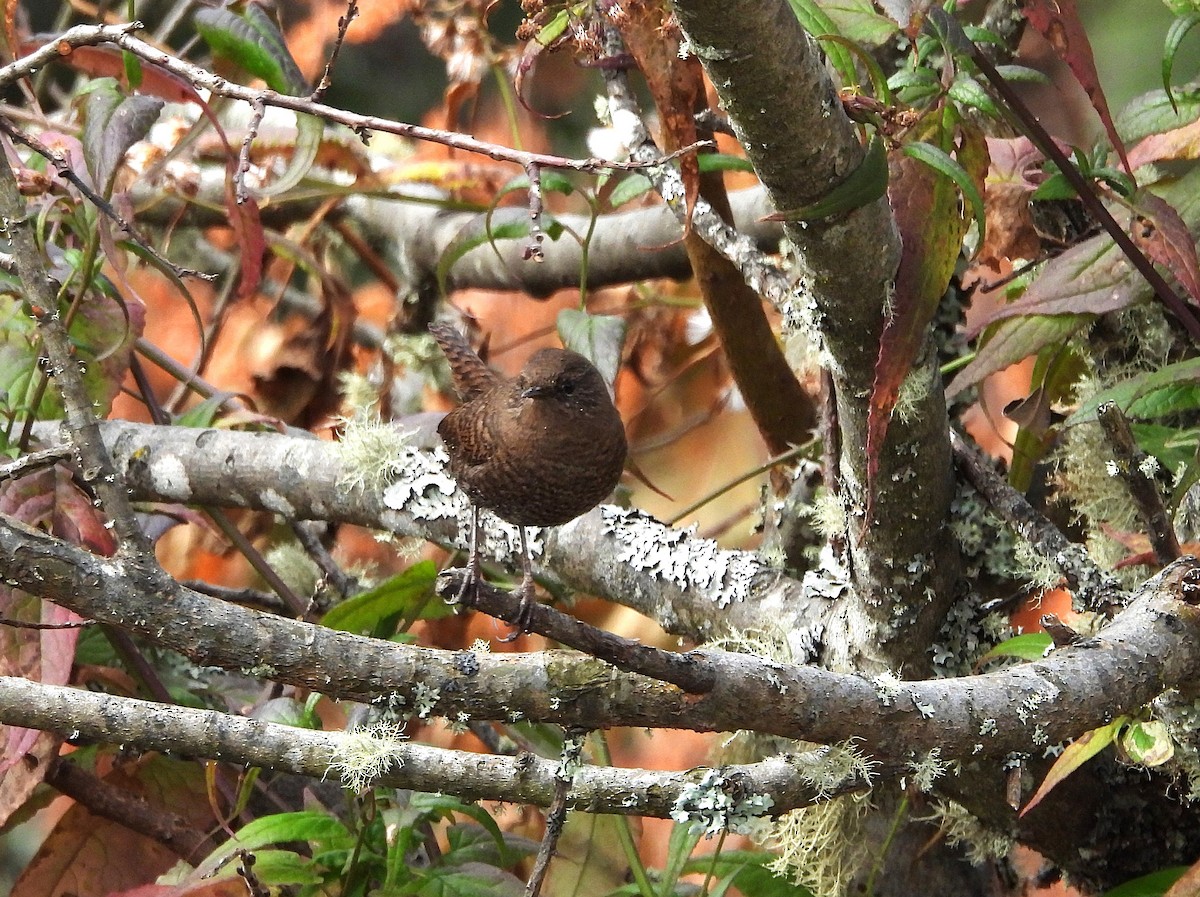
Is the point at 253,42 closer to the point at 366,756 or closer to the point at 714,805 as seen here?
the point at 366,756

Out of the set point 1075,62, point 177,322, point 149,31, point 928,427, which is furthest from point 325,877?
A: point 149,31

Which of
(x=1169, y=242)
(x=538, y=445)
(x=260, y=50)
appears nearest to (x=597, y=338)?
(x=538, y=445)

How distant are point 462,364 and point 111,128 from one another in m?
0.99

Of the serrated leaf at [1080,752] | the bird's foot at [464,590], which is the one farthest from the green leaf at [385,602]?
the serrated leaf at [1080,752]

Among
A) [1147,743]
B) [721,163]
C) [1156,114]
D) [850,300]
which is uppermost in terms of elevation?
[721,163]

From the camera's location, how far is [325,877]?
1.56 metres

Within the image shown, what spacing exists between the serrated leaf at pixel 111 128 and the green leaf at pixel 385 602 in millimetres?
584

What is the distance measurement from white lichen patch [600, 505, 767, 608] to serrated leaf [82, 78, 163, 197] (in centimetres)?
87

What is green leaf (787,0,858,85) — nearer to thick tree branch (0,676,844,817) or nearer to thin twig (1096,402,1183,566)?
thin twig (1096,402,1183,566)

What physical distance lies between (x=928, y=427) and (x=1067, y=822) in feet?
2.08

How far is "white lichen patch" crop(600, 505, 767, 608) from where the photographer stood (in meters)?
1.76

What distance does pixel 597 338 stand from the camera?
6.45 feet

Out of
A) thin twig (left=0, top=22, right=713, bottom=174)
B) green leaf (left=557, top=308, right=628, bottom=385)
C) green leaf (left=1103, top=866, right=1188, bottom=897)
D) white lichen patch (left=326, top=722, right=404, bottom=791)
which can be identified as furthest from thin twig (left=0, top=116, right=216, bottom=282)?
green leaf (left=1103, top=866, right=1188, bottom=897)

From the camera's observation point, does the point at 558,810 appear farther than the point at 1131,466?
No
